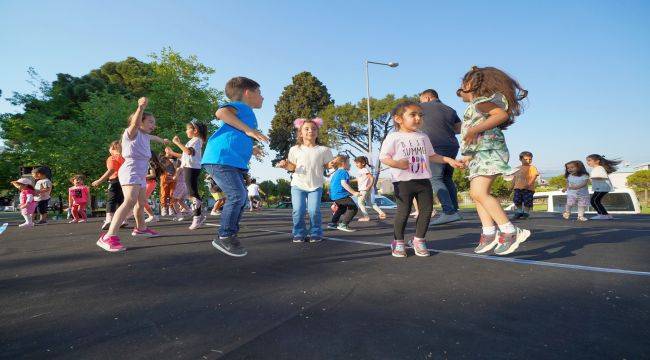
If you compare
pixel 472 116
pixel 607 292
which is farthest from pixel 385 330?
pixel 472 116

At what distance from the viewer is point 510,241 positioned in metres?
3.14

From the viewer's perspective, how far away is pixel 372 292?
2.02m

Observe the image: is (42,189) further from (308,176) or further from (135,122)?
(308,176)

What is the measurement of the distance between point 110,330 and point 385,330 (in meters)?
1.22

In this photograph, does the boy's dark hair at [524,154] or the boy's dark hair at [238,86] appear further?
the boy's dark hair at [524,154]

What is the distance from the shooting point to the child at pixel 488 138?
3.22 meters

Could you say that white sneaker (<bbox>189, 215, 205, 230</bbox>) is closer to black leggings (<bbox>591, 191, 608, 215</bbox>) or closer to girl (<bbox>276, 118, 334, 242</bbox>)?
girl (<bbox>276, 118, 334, 242</bbox>)

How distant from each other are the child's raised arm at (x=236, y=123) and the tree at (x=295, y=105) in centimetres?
3252

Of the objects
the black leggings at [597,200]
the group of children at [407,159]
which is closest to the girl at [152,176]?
the group of children at [407,159]

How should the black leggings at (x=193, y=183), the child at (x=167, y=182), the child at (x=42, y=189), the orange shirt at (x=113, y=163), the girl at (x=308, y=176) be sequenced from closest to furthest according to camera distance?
1. the girl at (x=308, y=176)
2. the black leggings at (x=193, y=183)
3. the orange shirt at (x=113, y=163)
4. the child at (x=167, y=182)
5. the child at (x=42, y=189)

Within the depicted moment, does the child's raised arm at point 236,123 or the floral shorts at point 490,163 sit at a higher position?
the child's raised arm at point 236,123

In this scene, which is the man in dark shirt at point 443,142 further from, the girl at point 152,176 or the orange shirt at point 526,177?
the girl at point 152,176

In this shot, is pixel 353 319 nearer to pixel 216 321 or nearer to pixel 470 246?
pixel 216 321

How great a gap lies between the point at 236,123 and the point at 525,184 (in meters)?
7.26
